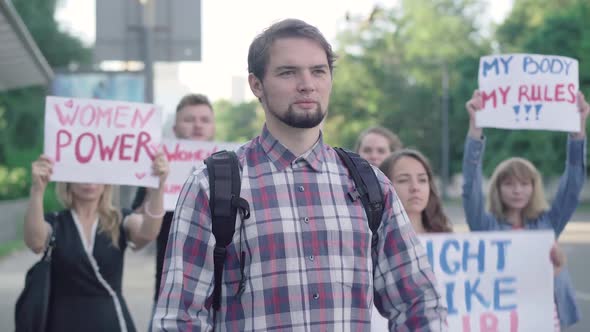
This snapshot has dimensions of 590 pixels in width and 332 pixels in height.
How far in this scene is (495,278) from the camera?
4.67 m

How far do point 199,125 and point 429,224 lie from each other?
60.9 inches

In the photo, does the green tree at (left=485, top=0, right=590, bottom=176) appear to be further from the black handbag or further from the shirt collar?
the shirt collar

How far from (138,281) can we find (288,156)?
409 inches

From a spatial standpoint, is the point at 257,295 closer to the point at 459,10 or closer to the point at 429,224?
the point at 429,224

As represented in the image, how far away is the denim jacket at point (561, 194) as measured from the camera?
496 centimetres

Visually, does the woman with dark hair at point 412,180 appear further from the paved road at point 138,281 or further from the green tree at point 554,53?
the green tree at point 554,53

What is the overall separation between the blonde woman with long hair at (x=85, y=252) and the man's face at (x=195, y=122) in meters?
0.92

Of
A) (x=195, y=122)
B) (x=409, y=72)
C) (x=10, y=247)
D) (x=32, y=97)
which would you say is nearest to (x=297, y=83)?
(x=195, y=122)

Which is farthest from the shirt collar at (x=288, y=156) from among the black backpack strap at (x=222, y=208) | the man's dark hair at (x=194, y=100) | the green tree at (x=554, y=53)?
the green tree at (x=554, y=53)

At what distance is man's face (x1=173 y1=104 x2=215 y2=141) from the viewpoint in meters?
5.38

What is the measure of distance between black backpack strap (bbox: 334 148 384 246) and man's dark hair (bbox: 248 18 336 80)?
33 cm

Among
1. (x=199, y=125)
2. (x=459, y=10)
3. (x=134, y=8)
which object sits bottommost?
(x=199, y=125)

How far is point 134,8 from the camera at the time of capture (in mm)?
10578

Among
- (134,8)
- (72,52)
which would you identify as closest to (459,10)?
(72,52)
